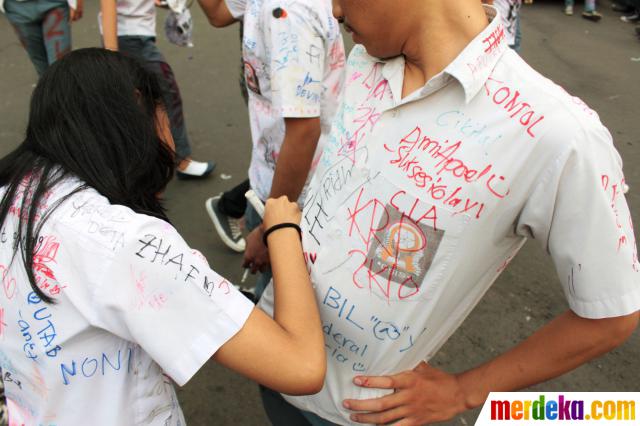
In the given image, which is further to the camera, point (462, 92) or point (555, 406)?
point (555, 406)

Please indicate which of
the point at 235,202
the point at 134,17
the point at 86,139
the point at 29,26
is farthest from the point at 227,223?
the point at 86,139

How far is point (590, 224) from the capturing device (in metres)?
0.88

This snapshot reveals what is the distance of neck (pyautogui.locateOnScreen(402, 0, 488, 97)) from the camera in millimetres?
1011

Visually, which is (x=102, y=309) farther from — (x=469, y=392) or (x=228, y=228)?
(x=228, y=228)

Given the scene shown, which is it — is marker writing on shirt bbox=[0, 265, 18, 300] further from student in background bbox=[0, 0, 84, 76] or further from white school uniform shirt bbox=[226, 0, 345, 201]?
student in background bbox=[0, 0, 84, 76]

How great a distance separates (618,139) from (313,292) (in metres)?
3.98

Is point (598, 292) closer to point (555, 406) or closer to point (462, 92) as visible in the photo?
point (462, 92)

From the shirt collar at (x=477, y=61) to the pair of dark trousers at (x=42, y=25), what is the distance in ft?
9.46

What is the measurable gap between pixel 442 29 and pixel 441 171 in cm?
28

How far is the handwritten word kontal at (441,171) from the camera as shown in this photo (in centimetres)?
94

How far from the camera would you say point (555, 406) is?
1624 mm

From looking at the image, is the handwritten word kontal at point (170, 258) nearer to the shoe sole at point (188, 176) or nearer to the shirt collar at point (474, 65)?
the shirt collar at point (474, 65)

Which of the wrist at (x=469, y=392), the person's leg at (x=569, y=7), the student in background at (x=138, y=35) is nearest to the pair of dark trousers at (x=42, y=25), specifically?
the student in background at (x=138, y=35)

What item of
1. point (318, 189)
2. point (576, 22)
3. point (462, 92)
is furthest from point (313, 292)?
point (576, 22)
